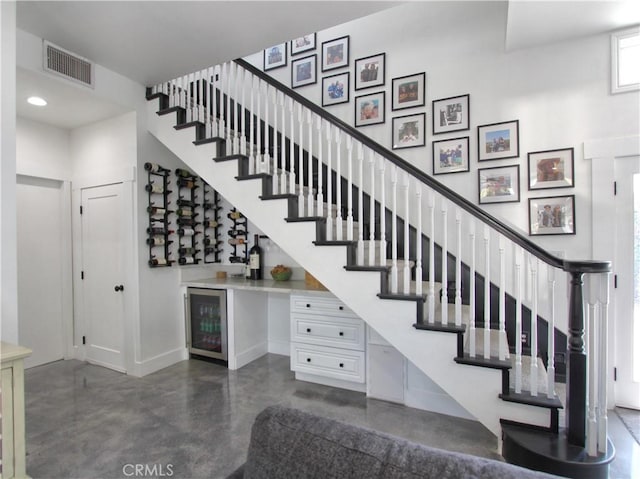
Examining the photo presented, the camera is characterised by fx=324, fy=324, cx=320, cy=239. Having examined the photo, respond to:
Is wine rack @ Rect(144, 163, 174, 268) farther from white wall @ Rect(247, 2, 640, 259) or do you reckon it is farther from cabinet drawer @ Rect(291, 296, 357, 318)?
white wall @ Rect(247, 2, 640, 259)

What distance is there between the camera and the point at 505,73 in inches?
110

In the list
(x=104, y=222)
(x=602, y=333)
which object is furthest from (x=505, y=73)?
(x=104, y=222)

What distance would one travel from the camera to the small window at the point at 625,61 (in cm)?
242

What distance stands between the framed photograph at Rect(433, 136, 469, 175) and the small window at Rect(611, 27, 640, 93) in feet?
3.55

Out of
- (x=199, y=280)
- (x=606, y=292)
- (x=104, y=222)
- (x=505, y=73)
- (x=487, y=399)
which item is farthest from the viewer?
(x=199, y=280)

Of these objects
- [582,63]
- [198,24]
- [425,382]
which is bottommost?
[425,382]

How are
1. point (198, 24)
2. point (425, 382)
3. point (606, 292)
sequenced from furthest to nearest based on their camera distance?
point (425, 382)
point (198, 24)
point (606, 292)

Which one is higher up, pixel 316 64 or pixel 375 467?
pixel 316 64

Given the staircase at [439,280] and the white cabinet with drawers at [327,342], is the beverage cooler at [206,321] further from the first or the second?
the staircase at [439,280]

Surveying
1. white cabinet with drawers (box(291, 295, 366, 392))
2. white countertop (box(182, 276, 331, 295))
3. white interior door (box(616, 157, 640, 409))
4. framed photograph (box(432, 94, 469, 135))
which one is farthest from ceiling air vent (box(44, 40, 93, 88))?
white interior door (box(616, 157, 640, 409))

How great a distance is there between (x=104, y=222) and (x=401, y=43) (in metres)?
3.64

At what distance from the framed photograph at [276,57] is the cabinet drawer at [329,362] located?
127 inches

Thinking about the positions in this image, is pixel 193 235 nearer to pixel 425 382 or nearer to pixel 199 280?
pixel 199 280

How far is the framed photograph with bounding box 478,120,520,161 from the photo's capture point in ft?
9.01
